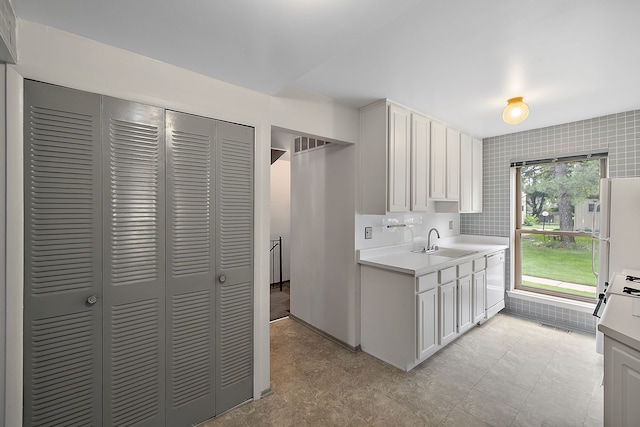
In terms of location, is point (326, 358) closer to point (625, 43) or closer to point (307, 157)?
point (307, 157)

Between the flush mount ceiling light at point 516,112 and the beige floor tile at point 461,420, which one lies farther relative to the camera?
the flush mount ceiling light at point 516,112

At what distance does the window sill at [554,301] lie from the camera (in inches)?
124

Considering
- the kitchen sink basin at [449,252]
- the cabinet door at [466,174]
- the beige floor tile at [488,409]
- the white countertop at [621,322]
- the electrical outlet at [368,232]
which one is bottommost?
the beige floor tile at [488,409]

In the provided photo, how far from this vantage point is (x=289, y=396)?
82.4 inches

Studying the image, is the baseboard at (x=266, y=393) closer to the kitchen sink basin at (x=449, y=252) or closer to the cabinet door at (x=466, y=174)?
the kitchen sink basin at (x=449, y=252)

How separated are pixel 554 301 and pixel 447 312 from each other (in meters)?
1.75

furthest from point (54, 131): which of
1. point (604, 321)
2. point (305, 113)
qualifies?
point (604, 321)

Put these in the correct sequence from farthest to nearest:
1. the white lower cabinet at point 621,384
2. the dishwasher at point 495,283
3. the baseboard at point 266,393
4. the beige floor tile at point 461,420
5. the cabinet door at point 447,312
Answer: the dishwasher at point 495,283 < the cabinet door at point 447,312 < the baseboard at point 266,393 < the beige floor tile at point 461,420 < the white lower cabinet at point 621,384

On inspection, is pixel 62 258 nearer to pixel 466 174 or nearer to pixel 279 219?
pixel 466 174

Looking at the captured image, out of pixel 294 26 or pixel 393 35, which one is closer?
pixel 294 26

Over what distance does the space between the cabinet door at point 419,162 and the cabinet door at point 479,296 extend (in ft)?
3.37

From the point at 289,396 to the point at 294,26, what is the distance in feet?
7.91

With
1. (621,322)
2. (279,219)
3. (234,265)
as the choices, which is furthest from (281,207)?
(621,322)

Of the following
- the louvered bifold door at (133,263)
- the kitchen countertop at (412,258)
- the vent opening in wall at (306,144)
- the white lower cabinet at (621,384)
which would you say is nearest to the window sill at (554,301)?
the kitchen countertop at (412,258)
